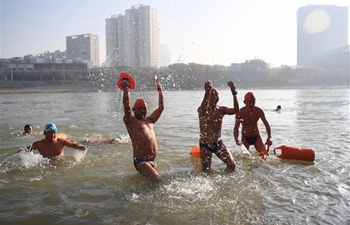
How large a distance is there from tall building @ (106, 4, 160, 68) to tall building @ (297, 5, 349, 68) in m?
182

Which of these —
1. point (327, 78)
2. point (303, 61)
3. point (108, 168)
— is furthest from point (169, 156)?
point (303, 61)

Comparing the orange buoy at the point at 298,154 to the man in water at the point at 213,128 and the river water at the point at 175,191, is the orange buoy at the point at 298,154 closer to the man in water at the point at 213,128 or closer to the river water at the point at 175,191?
the river water at the point at 175,191

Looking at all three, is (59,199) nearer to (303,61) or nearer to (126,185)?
(126,185)

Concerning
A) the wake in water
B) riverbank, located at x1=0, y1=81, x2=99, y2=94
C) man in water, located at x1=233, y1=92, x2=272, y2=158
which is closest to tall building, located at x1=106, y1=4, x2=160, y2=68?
man in water, located at x1=233, y1=92, x2=272, y2=158

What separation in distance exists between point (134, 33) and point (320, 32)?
19924 cm

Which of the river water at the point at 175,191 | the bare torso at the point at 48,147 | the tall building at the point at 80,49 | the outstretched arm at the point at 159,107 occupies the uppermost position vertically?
the tall building at the point at 80,49

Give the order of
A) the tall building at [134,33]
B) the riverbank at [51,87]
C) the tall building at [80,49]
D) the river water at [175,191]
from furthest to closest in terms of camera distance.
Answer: the tall building at [80,49]
the riverbank at [51,87]
the tall building at [134,33]
the river water at [175,191]

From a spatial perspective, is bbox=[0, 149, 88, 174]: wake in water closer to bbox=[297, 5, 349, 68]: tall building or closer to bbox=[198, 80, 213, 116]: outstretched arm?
bbox=[198, 80, 213, 116]: outstretched arm

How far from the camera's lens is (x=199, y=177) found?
5879 mm

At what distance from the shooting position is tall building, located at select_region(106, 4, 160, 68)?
19.4 meters

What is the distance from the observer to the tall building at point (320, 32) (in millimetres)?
186250

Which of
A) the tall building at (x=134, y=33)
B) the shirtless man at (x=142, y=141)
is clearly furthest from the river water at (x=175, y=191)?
the tall building at (x=134, y=33)

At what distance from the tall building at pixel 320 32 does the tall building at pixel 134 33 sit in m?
182

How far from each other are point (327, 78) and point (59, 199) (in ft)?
420
